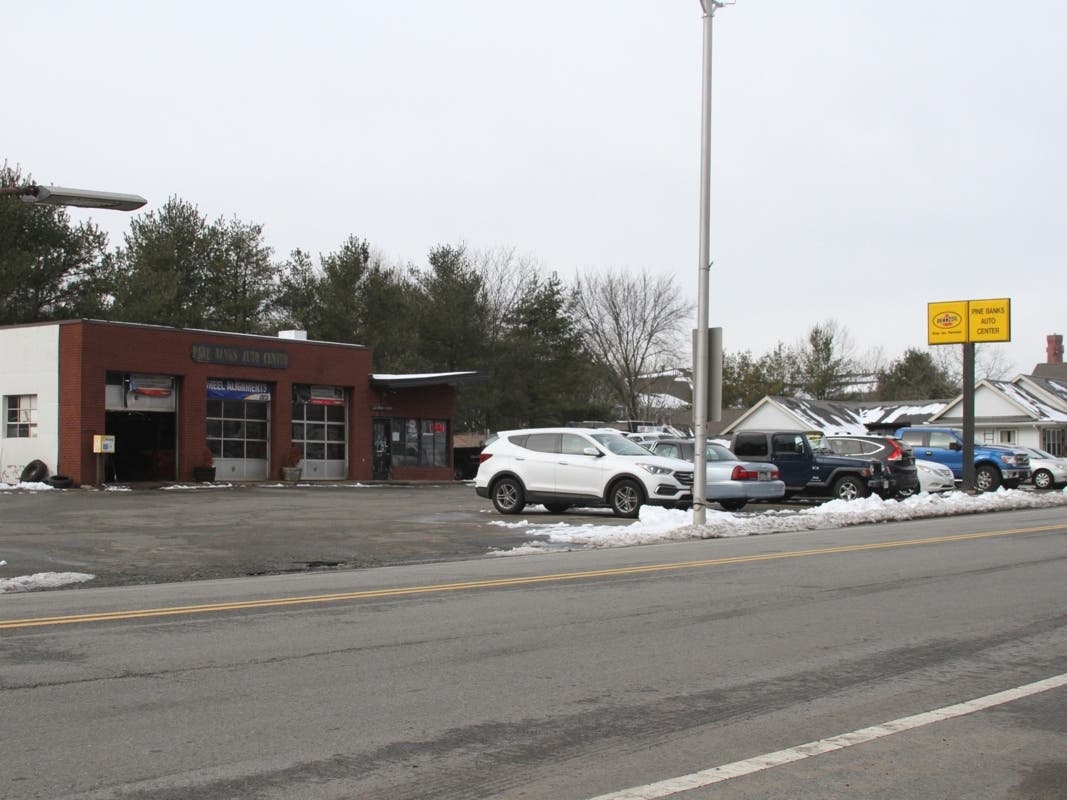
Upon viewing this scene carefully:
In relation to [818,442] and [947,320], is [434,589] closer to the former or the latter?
[818,442]

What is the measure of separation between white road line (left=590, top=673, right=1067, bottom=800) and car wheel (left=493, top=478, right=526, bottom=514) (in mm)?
16368

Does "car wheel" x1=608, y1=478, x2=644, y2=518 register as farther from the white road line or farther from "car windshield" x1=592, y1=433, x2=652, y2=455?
the white road line

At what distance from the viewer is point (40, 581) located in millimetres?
13438

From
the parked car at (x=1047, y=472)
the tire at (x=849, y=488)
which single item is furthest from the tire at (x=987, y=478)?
the tire at (x=849, y=488)

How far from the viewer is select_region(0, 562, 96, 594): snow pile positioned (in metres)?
13.1

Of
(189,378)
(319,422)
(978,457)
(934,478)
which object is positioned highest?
(189,378)

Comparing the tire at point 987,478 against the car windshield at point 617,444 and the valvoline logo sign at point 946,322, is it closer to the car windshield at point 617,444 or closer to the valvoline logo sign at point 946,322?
the valvoline logo sign at point 946,322

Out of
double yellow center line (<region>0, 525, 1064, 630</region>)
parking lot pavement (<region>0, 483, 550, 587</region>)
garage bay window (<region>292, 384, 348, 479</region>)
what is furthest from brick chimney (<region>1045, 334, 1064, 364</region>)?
double yellow center line (<region>0, 525, 1064, 630</region>)

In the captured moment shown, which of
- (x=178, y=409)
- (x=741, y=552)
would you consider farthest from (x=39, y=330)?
(x=741, y=552)

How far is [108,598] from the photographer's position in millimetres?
11789

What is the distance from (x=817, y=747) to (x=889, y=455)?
23.4m

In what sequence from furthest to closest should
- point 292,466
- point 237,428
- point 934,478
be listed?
point 292,466 → point 237,428 → point 934,478

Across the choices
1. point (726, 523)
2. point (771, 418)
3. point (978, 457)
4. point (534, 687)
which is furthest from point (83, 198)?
point (771, 418)

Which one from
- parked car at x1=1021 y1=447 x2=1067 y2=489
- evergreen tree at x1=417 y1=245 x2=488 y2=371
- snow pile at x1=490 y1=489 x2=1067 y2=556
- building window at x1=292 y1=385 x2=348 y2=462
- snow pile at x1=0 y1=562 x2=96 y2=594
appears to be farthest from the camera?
evergreen tree at x1=417 y1=245 x2=488 y2=371
